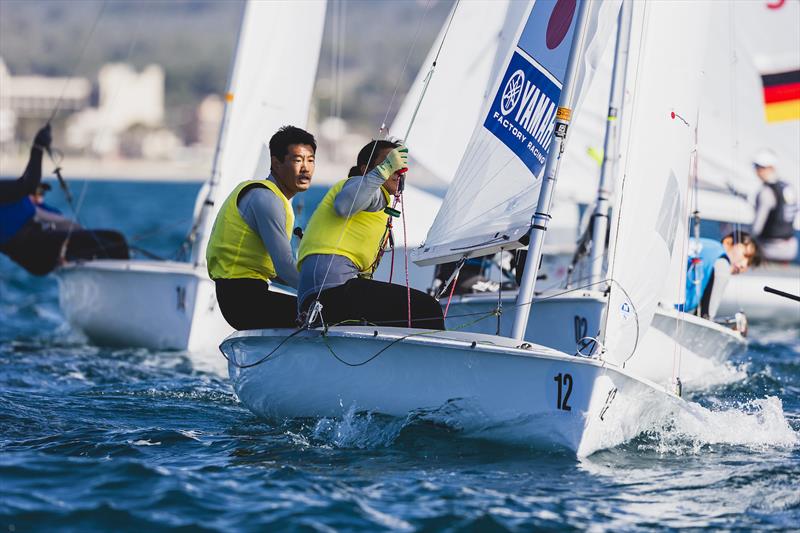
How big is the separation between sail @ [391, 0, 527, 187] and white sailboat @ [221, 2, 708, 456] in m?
3.53

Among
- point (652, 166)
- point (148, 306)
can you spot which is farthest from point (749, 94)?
point (652, 166)

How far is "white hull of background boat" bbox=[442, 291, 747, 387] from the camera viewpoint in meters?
6.29

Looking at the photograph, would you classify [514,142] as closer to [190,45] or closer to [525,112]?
[525,112]

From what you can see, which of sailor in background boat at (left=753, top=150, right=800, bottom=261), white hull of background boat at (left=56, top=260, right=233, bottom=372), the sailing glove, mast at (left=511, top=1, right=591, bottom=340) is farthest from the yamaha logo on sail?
sailor in background boat at (left=753, top=150, right=800, bottom=261)

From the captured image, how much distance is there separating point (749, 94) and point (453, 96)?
2.51m

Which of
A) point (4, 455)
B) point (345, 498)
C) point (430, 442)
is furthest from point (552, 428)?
point (4, 455)

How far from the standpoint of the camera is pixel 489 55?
9.00 meters

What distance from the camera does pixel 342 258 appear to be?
4730 millimetres

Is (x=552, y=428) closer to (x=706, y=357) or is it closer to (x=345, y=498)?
(x=345, y=498)

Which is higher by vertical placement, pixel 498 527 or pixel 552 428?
pixel 552 428

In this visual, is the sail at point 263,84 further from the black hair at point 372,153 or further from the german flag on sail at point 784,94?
the black hair at point 372,153

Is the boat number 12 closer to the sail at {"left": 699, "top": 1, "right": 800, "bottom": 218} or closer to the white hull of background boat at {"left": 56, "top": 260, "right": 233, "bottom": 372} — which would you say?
the white hull of background boat at {"left": 56, "top": 260, "right": 233, "bottom": 372}

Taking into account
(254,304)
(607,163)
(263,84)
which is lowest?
(254,304)

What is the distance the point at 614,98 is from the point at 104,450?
12.9 feet
